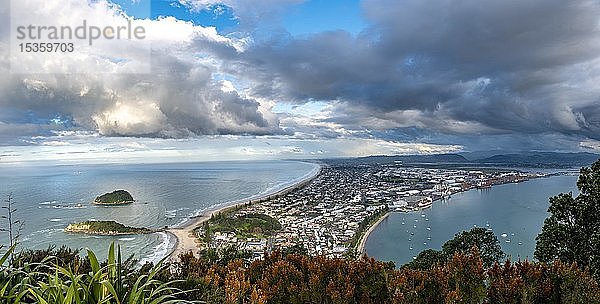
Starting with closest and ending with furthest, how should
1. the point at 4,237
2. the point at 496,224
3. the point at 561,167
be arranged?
the point at 4,237
the point at 496,224
the point at 561,167

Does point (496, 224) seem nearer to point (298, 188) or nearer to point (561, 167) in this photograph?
point (298, 188)

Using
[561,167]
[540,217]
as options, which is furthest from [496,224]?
[561,167]

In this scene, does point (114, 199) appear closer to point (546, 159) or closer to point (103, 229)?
point (103, 229)

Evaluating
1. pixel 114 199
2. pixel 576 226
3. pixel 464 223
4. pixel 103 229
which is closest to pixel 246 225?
pixel 103 229

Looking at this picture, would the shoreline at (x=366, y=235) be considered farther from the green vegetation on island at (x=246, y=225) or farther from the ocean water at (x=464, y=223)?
the green vegetation on island at (x=246, y=225)

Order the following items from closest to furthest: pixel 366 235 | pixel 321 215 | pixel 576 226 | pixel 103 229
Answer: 1. pixel 576 226
2. pixel 103 229
3. pixel 366 235
4. pixel 321 215

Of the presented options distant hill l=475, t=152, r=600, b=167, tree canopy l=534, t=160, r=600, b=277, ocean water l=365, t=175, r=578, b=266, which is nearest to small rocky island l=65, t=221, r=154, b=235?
ocean water l=365, t=175, r=578, b=266

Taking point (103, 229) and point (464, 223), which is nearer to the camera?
point (103, 229)
